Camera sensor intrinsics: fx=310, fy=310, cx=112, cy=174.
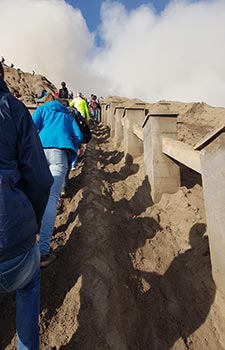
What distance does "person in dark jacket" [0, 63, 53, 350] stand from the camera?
1.69 meters

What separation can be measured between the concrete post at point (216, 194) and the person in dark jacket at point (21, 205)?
153 centimetres

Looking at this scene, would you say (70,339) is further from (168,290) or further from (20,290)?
(168,290)

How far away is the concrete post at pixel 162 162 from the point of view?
4.65 m

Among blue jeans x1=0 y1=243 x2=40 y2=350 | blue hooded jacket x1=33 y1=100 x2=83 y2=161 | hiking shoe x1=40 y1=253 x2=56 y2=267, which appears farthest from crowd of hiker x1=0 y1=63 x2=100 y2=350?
blue hooded jacket x1=33 y1=100 x2=83 y2=161

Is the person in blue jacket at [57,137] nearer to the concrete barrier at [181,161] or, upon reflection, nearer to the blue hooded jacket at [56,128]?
the blue hooded jacket at [56,128]

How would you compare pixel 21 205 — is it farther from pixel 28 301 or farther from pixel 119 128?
pixel 119 128

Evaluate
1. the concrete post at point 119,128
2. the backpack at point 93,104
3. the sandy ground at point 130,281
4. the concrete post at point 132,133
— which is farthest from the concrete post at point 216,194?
the backpack at point 93,104

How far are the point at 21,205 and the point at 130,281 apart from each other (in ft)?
5.58

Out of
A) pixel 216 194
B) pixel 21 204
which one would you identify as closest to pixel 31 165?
pixel 21 204

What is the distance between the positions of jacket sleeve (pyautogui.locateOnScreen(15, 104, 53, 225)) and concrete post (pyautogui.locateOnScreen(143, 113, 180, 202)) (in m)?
2.94

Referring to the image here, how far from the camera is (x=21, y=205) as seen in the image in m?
1.75

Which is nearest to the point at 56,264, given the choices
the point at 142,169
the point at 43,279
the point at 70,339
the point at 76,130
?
the point at 43,279

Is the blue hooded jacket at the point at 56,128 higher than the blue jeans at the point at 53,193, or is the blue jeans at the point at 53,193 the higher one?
the blue hooded jacket at the point at 56,128

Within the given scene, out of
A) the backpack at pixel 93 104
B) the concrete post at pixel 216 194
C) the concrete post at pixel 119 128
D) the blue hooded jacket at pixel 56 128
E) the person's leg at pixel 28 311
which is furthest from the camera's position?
the backpack at pixel 93 104
